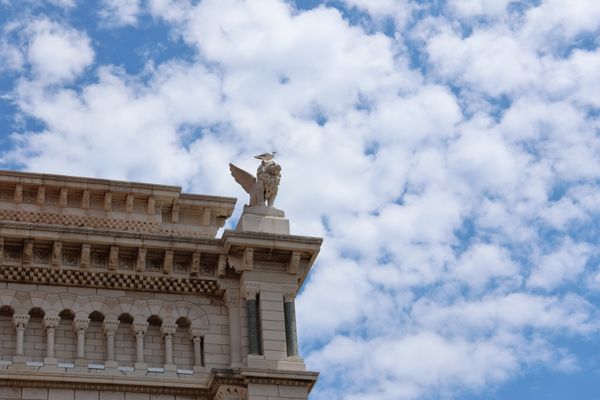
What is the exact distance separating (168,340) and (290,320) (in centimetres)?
277

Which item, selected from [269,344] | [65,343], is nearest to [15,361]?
[65,343]

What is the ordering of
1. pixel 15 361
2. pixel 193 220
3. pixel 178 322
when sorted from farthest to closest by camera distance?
pixel 193 220, pixel 178 322, pixel 15 361

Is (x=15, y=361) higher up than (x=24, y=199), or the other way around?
(x=24, y=199)

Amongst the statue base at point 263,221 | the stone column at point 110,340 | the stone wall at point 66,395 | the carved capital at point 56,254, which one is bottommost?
the stone wall at point 66,395

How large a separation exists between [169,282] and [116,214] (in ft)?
8.35

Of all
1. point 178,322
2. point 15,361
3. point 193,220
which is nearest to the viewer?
point 15,361

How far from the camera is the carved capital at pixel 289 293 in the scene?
91.4 feet

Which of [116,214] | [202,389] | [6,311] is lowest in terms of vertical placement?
[202,389]

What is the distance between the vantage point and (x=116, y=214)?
29172 mm

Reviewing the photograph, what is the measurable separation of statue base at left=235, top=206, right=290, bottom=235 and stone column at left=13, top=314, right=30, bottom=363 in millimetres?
5314

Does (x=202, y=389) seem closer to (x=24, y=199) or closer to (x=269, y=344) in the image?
(x=269, y=344)

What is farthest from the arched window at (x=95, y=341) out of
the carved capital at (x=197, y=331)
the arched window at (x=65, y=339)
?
the carved capital at (x=197, y=331)

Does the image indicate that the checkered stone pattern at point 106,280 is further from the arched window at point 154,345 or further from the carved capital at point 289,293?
the carved capital at point 289,293

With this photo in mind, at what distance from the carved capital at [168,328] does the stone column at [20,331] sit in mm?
2934
